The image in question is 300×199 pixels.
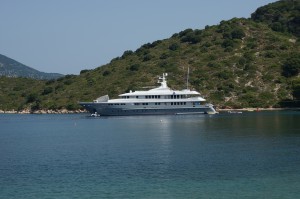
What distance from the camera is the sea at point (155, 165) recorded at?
95.6 ft

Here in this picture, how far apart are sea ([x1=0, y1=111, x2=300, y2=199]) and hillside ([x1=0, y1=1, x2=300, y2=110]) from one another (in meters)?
61.3

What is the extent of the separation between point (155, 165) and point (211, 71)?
97827mm

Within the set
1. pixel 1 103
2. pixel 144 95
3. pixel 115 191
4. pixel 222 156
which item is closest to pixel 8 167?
pixel 115 191

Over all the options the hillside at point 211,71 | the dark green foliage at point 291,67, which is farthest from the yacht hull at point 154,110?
the dark green foliage at point 291,67

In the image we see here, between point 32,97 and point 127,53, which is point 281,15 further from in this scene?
point 32,97

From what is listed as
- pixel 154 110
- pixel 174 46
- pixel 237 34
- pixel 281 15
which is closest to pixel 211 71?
pixel 237 34

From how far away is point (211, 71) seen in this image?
13300cm

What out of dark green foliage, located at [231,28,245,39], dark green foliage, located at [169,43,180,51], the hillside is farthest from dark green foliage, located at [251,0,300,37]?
A: dark green foliage, located at [169,43,180,51]

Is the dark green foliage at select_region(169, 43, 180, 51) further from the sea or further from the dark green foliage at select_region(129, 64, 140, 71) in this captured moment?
the sea

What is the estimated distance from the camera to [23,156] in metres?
44.8

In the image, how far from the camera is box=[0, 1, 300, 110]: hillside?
12262 cm

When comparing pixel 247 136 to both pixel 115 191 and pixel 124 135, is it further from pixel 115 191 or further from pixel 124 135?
pixel 115 191

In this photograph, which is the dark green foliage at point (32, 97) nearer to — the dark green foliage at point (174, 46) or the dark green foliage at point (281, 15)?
the dark green foliage at point (174, 46)

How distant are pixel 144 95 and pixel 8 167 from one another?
213 ft
